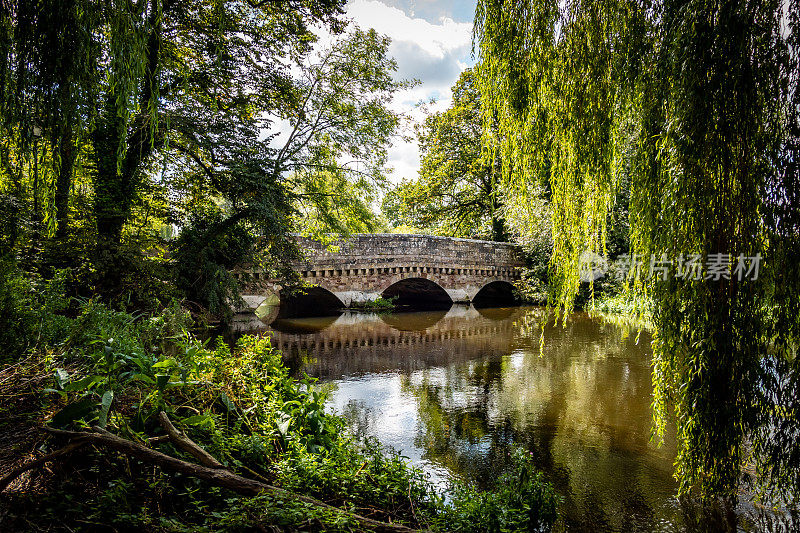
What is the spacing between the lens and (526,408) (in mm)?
5879

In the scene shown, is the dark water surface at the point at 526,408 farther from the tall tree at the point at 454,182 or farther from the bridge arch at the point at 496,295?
the tall tree at the point at 454,182

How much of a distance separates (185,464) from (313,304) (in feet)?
56.8

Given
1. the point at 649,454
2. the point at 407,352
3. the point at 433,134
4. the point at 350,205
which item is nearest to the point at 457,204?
the point at 433,134

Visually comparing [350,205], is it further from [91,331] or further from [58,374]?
[58,374]

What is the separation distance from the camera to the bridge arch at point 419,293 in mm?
19891

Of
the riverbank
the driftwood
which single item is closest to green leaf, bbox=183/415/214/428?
the riverbank

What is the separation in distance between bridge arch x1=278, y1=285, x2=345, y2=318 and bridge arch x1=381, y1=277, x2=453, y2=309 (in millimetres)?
2460

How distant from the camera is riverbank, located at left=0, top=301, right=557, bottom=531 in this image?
2.34 meters

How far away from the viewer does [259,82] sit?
10.1 meters

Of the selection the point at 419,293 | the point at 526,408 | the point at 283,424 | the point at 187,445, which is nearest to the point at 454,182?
the point at 419,293

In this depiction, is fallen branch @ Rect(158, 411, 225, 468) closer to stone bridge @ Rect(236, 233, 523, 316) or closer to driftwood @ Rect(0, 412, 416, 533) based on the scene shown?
driftwood @ Rect(0, 412, 416, 533)

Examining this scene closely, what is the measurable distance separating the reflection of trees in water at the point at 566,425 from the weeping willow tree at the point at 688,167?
2.43 feet

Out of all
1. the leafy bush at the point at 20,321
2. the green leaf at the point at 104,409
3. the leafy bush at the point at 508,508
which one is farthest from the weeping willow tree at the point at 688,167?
the leafy bush at the point at 20,321

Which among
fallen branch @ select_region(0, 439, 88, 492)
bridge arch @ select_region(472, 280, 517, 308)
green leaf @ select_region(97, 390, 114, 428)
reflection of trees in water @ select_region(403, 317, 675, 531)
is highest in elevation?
green leaf @ select_region(97, 390, 114, 428)
